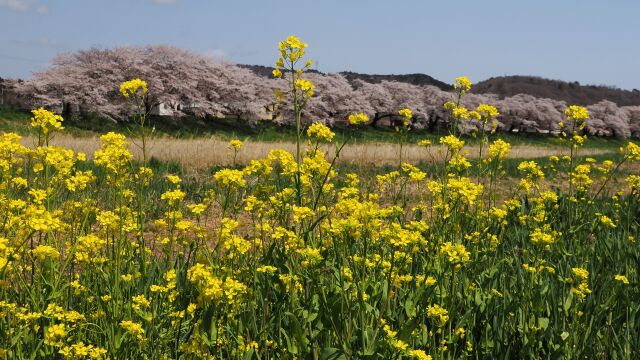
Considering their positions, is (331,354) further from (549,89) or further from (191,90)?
(549,89)

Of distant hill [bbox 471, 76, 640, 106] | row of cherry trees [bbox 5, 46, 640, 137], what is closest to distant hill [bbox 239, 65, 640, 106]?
distant hill [bbox 471, 76, 640, 106]

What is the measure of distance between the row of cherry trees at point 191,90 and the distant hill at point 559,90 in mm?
44122

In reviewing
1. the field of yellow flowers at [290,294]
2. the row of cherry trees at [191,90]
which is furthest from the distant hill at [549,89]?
the field of yellow flowers at [290,294]

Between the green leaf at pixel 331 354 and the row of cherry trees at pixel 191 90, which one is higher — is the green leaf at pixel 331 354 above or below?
below

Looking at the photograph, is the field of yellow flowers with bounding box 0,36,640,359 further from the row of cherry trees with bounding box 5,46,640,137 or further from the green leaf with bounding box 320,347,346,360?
the row of cherry trees with bounding box 5,46,640,137

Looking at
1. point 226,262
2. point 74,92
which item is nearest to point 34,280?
point 226,262

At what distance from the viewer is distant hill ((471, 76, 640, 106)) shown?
3976 inches

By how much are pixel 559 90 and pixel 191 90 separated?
281ft

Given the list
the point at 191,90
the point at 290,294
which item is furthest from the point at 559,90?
the point at 290,294

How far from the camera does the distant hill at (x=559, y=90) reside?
101m

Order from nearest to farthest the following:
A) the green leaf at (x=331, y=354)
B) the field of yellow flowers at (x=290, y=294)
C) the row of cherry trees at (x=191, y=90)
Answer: the green leaf at (x=331, y=354) < the field of yellow flowers at (x=290, y=294) < the row of cherry trees at (x=191, y=90)

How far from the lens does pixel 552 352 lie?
12.4 ft

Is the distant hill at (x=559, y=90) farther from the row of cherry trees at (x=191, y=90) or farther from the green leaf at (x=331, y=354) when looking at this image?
the green leaf at (x=331, y=354)

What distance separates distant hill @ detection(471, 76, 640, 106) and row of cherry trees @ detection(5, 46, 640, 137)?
44.1m
